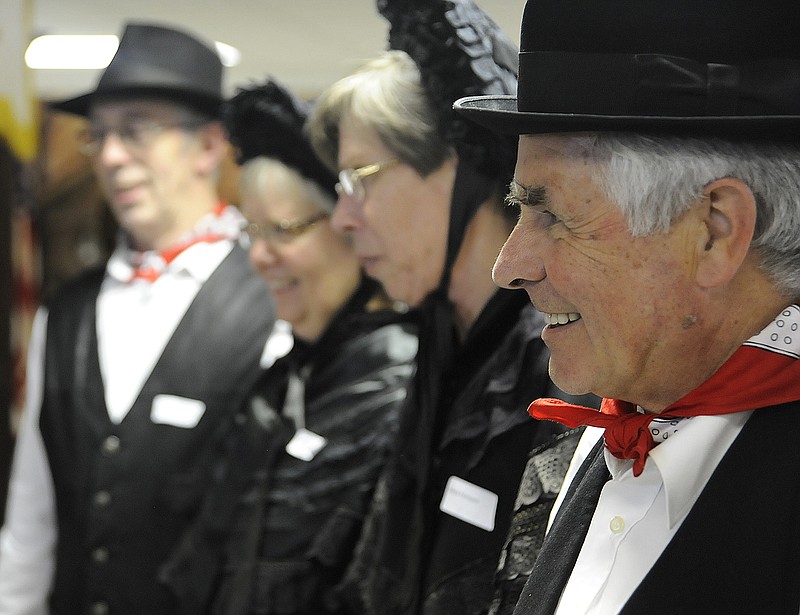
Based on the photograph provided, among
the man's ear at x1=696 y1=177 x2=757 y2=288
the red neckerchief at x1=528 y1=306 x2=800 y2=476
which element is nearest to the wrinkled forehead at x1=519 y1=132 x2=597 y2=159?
the man's ear at x1=696 y1=177 x2=757 y2=288

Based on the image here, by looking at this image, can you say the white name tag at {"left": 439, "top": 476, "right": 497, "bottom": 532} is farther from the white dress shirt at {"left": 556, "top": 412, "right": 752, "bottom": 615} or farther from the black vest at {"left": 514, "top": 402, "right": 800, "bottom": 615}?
the black vest at {"left": 514, "top": 402, "right": 800, "bottom": 615}

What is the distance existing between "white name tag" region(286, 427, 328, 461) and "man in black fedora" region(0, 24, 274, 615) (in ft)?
1.15

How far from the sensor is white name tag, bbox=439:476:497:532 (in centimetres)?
162

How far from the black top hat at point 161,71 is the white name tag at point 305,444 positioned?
134 cm

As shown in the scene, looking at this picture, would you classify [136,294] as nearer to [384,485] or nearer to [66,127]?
[384,485]

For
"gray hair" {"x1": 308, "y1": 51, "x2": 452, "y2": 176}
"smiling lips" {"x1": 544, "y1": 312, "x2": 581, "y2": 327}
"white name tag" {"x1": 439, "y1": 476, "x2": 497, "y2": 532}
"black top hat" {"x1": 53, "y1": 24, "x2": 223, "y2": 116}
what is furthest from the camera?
"black top hat" {"x1": 53, "y1": 24, "x2": 223, "y2": 116}

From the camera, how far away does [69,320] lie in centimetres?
304

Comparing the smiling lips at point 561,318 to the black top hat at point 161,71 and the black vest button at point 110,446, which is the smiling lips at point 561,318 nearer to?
the black vest button at point 110,446

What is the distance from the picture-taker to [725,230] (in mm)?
1110

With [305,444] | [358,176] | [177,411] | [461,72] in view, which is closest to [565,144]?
[461,72]

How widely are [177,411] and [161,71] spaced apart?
3.75 ft

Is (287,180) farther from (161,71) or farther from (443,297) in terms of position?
(161,71)

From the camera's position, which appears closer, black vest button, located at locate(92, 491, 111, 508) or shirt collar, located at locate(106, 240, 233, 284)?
black vest button, located at locate(92, 491, 111, 508)

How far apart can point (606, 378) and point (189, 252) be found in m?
2.13
